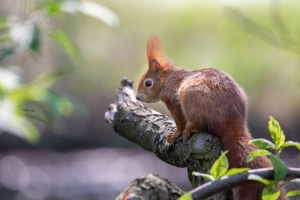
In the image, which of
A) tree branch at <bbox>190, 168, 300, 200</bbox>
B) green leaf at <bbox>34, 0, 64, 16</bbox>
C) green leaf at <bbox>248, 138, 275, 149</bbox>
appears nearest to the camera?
tree branch at <bbox>190, 168, 300, 200</bbox>

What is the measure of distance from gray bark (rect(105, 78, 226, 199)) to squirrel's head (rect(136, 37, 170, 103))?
1.7 inches

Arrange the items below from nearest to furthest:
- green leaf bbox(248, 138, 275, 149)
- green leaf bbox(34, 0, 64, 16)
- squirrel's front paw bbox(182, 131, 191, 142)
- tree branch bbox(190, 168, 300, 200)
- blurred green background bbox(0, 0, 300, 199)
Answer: tree branch bbox(190, 168, 300, 200), green leaf bbox(248, 138, 275, 149), squirrel's front paw bbox(182, 131, 191, 142), green leaf bbox(34, 0, 64, 16), blurred green background bbox(0, 0, 300, 199)

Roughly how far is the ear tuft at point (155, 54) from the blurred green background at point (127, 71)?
1.43 metres

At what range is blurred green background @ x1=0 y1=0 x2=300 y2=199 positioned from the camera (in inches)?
130

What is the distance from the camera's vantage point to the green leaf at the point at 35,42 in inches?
52.1

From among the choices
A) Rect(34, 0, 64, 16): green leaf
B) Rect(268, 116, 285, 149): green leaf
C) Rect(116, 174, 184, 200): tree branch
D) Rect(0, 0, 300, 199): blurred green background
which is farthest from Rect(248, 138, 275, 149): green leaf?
Rect(0, 0, 300, 199): blurred green background

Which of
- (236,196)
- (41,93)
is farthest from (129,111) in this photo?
(236,196)

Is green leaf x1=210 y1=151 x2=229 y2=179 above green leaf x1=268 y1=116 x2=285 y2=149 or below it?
below

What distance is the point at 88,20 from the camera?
3.66m

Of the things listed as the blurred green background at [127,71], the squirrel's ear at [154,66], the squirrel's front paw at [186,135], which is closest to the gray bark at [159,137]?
the squirrel's front paw at [186,135]

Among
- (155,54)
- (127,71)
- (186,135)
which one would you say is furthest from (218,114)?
(127,71)

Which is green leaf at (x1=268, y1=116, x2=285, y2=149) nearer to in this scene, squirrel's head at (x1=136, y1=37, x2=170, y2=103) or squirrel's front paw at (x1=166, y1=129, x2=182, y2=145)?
squirrel's front paw at (x1=166, y1=129, x2=182, y2=145)

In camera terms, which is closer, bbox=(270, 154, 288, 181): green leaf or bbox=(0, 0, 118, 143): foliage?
bbox=(270, 154, 288, 181): green leaf

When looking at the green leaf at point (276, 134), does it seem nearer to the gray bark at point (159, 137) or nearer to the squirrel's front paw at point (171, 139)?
the gray bark at point (159, 137)
